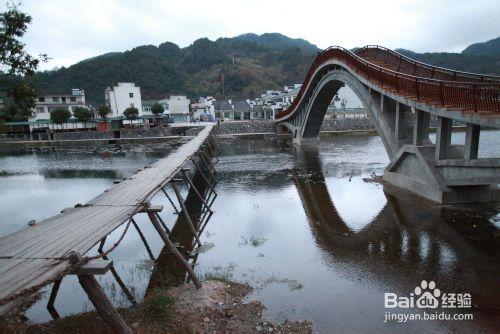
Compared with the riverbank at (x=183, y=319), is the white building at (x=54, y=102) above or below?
above

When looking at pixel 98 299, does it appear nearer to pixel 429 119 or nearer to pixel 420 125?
pixel 420 125

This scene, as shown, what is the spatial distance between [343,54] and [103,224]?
2544 centimetres

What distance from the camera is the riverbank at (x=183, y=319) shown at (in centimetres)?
708

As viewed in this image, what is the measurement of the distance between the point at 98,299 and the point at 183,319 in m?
2.59

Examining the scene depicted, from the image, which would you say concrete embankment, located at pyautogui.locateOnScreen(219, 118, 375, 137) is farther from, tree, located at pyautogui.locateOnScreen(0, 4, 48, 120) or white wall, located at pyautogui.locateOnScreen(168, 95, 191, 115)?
tree, located at pyautogui.locateOnScreen(0, 4, 48, 120)

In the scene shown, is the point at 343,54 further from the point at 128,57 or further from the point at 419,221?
the point at 128,57

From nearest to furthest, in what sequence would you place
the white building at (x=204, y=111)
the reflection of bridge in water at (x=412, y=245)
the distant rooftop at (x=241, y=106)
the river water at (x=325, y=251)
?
1. the river water at (x=325, y=251)
2. the reflection of bridge in water at (x=412, y=245)
3. the distant rooftop at (x=241, y=106)
4. the white building at (x=204, y=111)

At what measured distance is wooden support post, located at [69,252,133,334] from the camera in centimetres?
530

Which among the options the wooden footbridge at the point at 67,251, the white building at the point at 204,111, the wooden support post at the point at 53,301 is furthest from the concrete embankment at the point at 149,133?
the wooden support post at the point at 53,301

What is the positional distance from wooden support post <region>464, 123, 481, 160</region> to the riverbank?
11.1m

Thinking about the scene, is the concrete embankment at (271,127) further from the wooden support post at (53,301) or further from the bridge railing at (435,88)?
the wooden support post at (53,301)

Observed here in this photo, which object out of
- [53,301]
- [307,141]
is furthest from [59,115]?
[53,301]

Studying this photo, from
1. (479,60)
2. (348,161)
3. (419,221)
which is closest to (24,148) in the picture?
(348,161)

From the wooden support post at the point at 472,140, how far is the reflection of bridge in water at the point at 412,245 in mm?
2595
